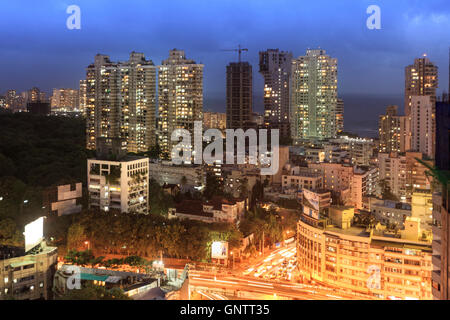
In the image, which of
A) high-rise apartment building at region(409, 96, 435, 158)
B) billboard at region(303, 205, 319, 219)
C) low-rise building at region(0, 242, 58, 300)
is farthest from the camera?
high-rise apartment building at region(409, 96, 435, 158)

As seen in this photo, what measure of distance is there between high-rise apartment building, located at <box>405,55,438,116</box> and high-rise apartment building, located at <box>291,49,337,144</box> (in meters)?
2.73

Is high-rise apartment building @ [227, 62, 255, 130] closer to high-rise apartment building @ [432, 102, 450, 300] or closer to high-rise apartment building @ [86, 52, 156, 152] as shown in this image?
high-rise apartment building @ [86, 52, 156, 152]

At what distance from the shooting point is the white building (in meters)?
8.31

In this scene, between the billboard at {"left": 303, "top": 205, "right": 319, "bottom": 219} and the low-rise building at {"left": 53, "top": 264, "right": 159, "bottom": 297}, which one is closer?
the low-rise building at {"left": 53, "top": 264, "right": 159, "bottom": 297}

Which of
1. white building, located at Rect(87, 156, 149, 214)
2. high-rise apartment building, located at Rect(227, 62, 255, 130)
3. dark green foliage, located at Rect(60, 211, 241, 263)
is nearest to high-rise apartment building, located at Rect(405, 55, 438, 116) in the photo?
high-rise apartment building, located at Rect(227, 62, 255, 130)

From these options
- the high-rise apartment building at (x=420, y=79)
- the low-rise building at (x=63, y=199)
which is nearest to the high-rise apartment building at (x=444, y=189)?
the low-rise building at (x=63, y=199)

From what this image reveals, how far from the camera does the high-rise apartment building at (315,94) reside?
17375mm

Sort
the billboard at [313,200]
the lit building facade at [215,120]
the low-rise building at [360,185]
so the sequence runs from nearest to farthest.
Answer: the billboard at [313,200], the low-rise building at [360,185], the lit building facade at [215,120]

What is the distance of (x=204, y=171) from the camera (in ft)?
38.7

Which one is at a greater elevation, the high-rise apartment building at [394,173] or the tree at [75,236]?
the high-rise apartment building at [394,173]

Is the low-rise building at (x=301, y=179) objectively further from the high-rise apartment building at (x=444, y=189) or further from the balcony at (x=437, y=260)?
the high-rise apartment building at (x=444, y=189)

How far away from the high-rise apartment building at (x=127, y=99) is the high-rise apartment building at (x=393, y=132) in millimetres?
7621

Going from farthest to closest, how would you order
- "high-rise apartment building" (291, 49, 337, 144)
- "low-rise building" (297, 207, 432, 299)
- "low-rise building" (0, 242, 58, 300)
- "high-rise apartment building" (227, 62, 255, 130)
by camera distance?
1. "high-rise apartment building" (227, 62, 255, 130)
2. "high-rise apartment building" (291, 49, 337, 144)
3. "low-rise building" (297, 207, 432, 299)
4. "low-rise building" (0, 242, 58, 300)
